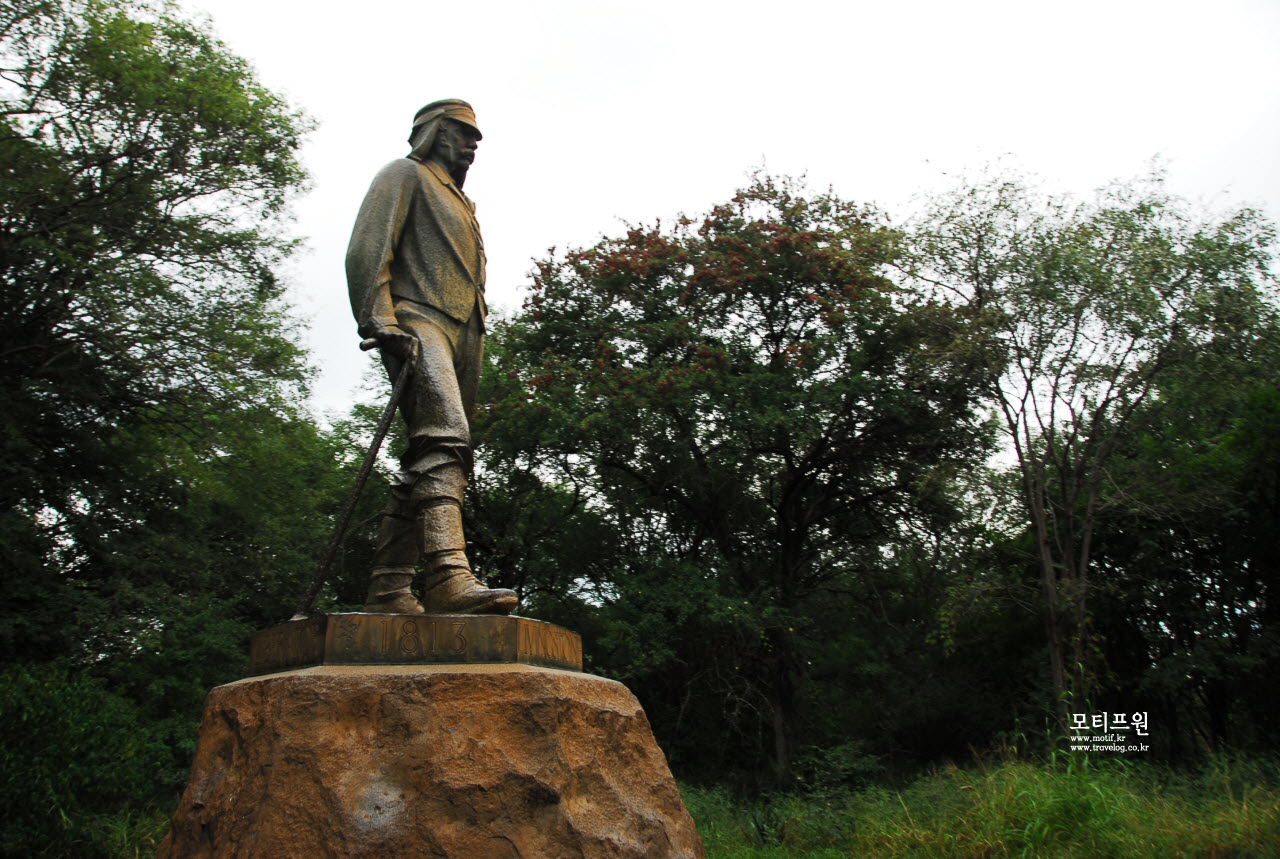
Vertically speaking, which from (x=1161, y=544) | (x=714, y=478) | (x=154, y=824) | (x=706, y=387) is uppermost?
(x=706, y=387)

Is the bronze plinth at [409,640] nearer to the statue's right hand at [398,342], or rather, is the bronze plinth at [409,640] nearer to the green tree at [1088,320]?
the statue's right hand at [398,342]

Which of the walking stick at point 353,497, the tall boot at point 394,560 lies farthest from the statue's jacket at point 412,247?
the tall boot at point 394,560

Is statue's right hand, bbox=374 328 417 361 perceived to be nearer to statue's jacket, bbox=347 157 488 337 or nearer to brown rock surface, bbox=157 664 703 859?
statue's jacket, bbox=347 157 488 337

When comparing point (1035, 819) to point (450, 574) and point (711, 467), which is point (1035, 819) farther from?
point (711, 467)

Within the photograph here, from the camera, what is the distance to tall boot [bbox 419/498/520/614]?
3.96 meters

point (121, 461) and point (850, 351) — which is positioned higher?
point (850, 351)

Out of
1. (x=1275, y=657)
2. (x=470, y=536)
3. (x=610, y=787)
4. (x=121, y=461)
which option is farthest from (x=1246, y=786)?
(x=121, y=461)

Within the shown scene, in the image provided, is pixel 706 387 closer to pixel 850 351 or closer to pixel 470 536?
pixel 850 351

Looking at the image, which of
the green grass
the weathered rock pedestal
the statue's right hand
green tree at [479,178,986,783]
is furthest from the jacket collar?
green tree at [479,178,986,783]

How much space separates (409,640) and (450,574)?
369mm

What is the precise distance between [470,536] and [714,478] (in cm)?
460

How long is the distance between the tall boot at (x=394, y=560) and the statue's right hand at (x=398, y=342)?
0.63m

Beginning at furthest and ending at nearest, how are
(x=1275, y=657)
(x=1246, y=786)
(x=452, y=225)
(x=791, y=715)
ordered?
(x=791, y=715) → (x=1275, y=657) → (x=1246, y=786) → (x=452, y=225)

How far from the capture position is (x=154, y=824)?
415 inches
